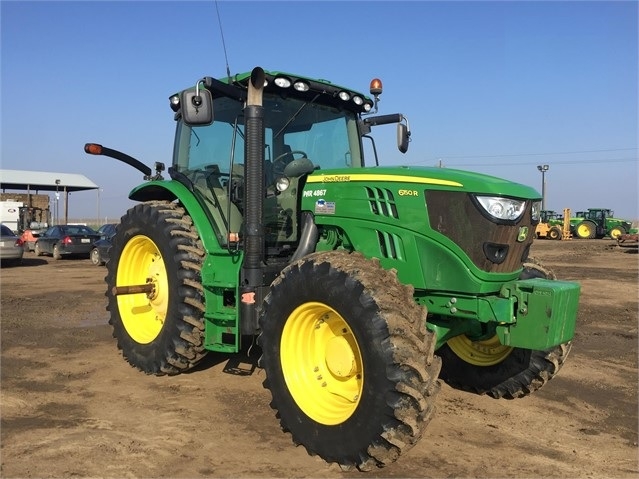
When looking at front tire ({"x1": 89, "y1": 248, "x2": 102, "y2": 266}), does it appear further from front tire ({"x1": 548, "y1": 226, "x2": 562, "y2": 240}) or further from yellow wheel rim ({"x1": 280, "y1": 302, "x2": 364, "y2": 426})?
front tire ({"x1": 548, "y1": 226, "x2": 562, "y2": 240})

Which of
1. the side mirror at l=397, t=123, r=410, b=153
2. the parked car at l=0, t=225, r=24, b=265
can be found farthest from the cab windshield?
the parked car at l=0, t=225, r=24, b=265

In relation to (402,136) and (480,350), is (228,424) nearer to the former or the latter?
(480,350)

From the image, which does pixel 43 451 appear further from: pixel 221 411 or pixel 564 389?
pixel 564 389

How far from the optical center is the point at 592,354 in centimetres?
661

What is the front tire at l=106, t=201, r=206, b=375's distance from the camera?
477 cm

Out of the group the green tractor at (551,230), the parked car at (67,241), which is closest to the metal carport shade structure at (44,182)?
the parked car at (67,241)

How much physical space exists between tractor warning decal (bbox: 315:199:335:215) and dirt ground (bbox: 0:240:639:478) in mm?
1650

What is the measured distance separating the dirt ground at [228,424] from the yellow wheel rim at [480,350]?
1.13 feet

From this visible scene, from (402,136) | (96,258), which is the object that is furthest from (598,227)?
(402,136)

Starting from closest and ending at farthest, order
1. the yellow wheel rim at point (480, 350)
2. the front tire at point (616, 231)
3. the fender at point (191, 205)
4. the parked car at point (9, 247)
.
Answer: the yellow wheel rim at point (480, 350) < the fender at point (191, 205) < the parked car at point (9, 247) < the front tire at point (616, 231)

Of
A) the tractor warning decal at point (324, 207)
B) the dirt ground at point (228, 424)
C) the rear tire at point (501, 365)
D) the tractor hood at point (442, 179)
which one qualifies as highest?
the tractor hood at point (442, 179)

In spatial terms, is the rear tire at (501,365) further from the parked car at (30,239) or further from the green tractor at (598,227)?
the green tractor at (598,227)

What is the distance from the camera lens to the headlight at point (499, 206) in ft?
11.7

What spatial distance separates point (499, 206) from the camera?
3.58 meters
